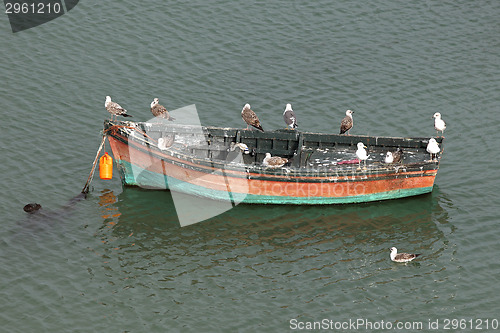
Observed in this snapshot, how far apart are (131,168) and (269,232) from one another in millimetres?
6235

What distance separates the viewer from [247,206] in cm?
3416

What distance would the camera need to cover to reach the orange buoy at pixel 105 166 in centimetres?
3425

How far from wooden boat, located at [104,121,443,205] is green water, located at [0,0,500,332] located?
630 mm

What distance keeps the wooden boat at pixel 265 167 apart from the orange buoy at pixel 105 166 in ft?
1.89

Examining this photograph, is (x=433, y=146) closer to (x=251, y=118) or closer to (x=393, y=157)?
(x=393, y=157)

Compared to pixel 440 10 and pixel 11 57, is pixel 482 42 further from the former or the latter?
pixel 11 57

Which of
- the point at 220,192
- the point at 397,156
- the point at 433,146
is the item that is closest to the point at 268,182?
the point at 220,192

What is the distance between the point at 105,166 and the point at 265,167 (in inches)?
245

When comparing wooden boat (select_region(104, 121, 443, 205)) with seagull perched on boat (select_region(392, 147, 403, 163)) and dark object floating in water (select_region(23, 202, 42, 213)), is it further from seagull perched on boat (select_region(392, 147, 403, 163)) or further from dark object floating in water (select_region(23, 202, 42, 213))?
dark object floating in water (select_region(23, 202, 42, 213))

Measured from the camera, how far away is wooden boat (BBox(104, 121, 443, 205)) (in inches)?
1321

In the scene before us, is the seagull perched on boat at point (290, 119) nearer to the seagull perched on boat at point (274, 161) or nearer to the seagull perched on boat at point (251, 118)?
the seagull perched on boat at point (251, 118)

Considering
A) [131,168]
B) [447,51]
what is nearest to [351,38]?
[447,51]

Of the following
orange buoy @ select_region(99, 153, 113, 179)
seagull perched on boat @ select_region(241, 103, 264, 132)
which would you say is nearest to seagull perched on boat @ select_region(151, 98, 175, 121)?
orange buoy @ select_region(99, 153, 113, 179)

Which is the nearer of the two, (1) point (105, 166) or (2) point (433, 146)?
(2) point (433, 146)
